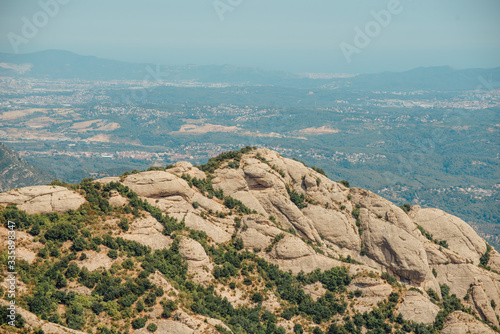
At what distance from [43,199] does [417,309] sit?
140 feet

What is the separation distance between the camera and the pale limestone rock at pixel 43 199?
45.5m

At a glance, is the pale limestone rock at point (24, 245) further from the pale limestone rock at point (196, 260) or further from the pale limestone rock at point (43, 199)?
the pale limestone rock at point (196, 260)

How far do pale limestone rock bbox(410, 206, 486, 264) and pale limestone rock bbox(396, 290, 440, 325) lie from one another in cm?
1756

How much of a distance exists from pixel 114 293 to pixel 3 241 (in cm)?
1133

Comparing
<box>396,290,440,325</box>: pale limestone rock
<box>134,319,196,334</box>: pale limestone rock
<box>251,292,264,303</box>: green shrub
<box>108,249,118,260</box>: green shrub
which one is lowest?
<box>396,290,440,325</box>: pale limestone rock

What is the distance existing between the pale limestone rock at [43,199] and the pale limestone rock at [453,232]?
47721mm

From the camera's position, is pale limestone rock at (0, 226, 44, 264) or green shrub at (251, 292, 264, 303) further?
green shrub at (251, 292, 264, 303)

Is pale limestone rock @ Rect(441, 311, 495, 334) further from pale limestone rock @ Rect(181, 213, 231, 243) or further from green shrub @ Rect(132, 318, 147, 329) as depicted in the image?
green shrub @ Rect(132, 318, 147, 329)

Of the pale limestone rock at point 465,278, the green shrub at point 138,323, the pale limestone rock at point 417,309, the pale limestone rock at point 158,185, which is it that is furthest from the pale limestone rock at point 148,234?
the pale limestone rock at point 465,278

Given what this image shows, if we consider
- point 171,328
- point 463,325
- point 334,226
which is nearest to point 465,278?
point 463,325

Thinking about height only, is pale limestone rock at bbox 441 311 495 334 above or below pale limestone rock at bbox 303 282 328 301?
Answer: below

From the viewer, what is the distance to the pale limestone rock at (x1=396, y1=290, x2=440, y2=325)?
4672 cm

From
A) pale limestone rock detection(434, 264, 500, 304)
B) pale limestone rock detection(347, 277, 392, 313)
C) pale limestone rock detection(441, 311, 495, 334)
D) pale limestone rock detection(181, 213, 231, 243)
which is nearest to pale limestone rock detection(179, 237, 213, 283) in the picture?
pale limestone rock detection(181, 213, 231, 243)

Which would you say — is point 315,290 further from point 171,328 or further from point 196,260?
point 171,328
